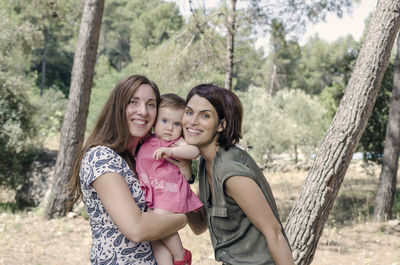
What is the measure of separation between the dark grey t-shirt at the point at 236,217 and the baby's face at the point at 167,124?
15.7 inches

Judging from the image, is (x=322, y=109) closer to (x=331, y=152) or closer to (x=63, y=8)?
(x=63, y=8)

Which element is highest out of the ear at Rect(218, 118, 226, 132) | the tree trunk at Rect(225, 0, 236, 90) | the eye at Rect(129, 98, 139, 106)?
the tree trunk at Rect(225, 0, 236, 90)

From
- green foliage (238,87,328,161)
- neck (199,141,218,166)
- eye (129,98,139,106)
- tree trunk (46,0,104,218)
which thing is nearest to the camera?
neck (199,141,218,166)

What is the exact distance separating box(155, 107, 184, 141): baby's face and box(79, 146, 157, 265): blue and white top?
1.18 feet

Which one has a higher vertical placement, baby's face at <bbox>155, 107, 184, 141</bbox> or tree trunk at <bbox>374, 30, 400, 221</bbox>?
A: baby's face at <bbox>155, 107, 184, 141</bbox>

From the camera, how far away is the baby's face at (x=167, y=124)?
7.57 feet

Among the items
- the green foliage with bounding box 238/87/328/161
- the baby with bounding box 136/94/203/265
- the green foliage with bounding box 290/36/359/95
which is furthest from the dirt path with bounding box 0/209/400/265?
the green foliage with bounding box 290/36/359/95

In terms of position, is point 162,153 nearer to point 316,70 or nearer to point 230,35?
point 230,35

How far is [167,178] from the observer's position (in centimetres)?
212

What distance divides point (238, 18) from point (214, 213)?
7461 millimetres

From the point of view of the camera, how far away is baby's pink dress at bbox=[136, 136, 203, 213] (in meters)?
2.04

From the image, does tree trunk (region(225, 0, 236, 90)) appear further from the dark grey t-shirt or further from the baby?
the dark grey t-shirt

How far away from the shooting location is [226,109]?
201 cm

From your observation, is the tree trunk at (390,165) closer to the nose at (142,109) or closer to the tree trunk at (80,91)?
the tree trunk at (80,91)
